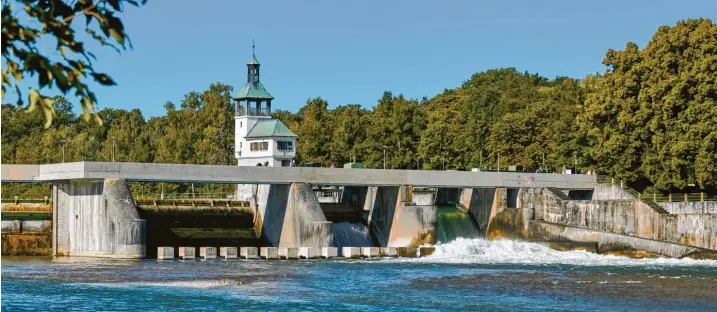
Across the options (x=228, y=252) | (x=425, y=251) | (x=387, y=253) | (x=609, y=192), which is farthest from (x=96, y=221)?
(x=609, y=192)

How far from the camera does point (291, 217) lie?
69188 mm

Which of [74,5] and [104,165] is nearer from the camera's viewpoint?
[74,5]

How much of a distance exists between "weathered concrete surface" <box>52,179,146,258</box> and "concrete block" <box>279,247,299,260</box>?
7438 mm

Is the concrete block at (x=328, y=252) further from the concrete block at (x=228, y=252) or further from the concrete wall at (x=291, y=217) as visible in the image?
the concrete block at (x=228, y=252)

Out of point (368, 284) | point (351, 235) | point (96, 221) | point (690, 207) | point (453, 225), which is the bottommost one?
point (368, 284)

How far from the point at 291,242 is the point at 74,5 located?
187 ft

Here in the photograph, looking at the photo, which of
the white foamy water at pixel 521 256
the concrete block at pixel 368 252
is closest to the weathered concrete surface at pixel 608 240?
the white foamy water at pixel 521 256

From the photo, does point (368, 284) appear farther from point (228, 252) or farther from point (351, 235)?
point (351, 235)

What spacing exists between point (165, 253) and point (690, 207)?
102ft

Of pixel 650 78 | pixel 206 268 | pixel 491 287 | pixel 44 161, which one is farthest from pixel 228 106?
pixel 491 287

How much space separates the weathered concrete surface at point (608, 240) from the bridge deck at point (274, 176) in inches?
270

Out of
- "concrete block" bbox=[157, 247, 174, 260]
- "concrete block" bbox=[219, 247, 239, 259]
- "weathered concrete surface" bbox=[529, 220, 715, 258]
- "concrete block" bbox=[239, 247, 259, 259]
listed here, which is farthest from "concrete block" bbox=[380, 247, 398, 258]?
"concrete block" bbox=[157, 247, 174, 260]

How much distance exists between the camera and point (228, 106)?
14012cm

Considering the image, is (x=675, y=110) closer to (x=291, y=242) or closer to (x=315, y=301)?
(x=291, y=242)
